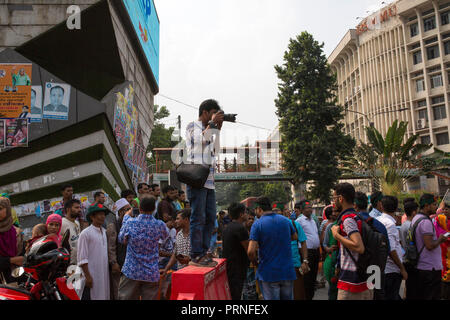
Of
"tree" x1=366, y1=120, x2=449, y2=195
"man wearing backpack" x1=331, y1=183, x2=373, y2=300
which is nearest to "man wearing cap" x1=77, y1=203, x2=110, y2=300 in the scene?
"man wearing backpack" x1=331, y1=183, x2=373, y2=300

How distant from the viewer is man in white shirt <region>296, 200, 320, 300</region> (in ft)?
21.8

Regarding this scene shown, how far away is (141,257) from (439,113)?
154 ft

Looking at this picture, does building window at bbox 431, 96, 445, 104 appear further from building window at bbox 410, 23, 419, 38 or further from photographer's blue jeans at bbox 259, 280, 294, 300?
photographer's blue jeans at bbox 259, 280, 294, 300

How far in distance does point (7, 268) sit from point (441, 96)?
1902 inches

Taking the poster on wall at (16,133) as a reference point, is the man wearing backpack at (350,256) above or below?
below

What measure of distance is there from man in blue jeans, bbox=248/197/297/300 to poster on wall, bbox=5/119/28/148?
7.23 m

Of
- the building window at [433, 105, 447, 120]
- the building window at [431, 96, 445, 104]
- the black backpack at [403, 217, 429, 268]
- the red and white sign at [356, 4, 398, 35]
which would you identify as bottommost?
the black backpack at [403, 217, 429, 268]

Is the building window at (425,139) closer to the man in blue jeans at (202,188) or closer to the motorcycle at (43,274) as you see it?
the man in blue jeans at (202,188)

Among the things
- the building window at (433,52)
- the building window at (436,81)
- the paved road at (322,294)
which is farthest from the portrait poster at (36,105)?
the building window at (433,52)

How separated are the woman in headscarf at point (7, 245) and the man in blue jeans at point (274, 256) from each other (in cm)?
289

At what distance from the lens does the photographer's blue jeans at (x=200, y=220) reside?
12.5ft

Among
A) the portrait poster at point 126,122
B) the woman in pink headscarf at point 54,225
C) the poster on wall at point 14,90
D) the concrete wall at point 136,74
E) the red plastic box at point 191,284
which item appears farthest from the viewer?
the concrete wall at point 136,74

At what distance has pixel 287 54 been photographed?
22672 mm
